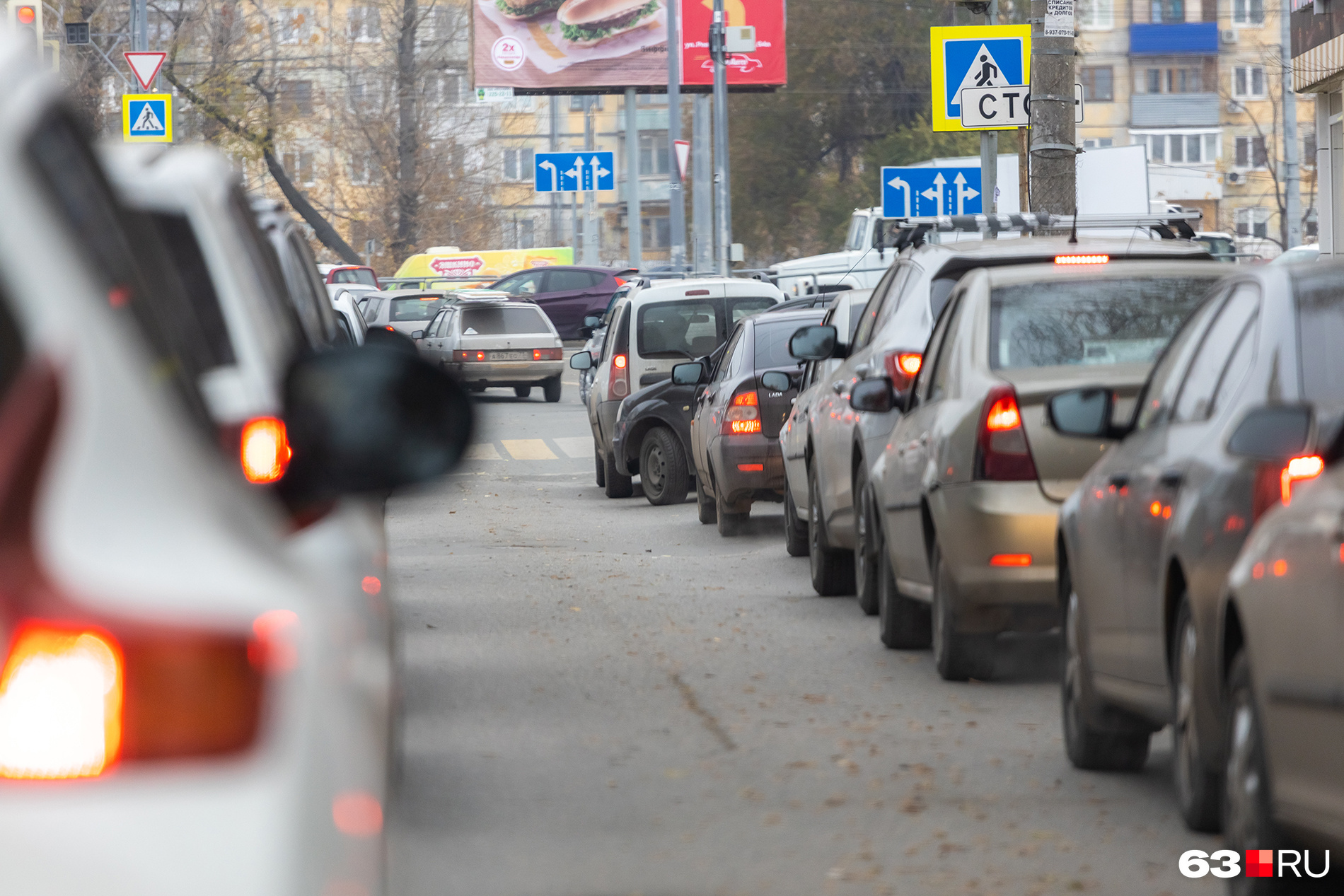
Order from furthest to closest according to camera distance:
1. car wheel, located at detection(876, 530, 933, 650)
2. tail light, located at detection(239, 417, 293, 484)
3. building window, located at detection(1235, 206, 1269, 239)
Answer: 1. building window, located at detection(1235, 206, 1269, 239)
2. car wheel, located at detection(876, 530, 933, 650)
3. tail light, located at detection(239, 417, 293, 484)

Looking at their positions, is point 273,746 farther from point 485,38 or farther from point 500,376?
point 485,38

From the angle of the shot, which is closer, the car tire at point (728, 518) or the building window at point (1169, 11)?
the car tire at point (728, 518)

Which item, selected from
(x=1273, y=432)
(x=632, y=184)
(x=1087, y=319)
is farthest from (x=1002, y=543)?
(x=632, y=184)

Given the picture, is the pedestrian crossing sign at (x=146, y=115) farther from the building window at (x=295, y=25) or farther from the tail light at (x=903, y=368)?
the building window at (x=295, y=25)

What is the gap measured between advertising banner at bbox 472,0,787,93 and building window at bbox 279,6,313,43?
7.00 metres

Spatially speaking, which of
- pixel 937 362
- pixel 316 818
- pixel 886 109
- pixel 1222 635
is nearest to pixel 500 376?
pixel 937 362

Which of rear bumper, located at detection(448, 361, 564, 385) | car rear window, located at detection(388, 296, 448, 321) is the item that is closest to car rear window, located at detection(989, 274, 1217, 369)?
rear bumper, located at detection(448, 361, 564, 385)

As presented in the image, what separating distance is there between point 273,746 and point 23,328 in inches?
17.0

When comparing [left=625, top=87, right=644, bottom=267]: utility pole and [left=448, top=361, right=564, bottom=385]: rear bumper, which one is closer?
[left=448, top=361, right=564, bottom=385]: rear bumper

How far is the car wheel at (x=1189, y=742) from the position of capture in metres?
5.29

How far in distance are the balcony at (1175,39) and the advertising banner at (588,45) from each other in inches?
1504

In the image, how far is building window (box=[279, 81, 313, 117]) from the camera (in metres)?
62.8

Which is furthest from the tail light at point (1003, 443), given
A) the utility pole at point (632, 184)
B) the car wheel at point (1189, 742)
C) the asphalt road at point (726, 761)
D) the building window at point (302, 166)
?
the building window at point (302, 166)

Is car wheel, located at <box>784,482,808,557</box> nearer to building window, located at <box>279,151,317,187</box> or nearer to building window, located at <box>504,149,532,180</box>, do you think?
building window, located at <box>279,151,317,187</box>
